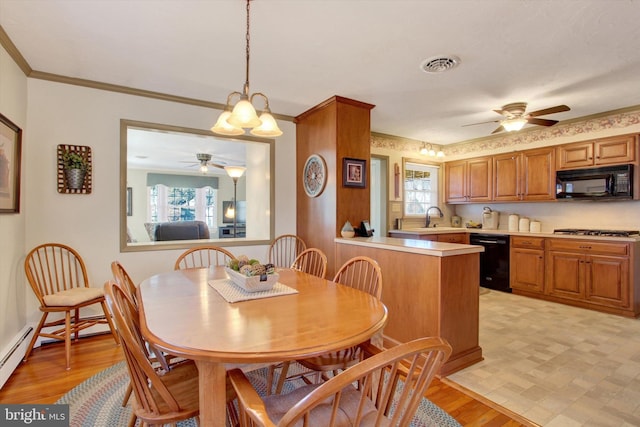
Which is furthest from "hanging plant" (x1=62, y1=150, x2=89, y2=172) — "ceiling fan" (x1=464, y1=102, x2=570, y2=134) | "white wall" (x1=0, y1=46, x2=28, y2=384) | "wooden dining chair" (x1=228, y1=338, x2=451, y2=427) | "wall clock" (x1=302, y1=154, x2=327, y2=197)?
"ceiling fan" (x1=464, y1=102, x2=570, y2=134)

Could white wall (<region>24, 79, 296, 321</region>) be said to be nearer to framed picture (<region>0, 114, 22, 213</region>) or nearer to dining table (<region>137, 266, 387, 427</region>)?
framed picture (<region>0, 114, 22, 213</region>)

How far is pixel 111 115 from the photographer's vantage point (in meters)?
3.08

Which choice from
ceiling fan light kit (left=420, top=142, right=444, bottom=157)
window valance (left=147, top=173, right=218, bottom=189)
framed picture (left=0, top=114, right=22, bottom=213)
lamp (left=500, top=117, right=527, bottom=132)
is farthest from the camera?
window valance (left=147, top=173, right=218, bottom=189)

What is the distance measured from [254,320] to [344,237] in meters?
2.07

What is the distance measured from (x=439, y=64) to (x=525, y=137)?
2.91m

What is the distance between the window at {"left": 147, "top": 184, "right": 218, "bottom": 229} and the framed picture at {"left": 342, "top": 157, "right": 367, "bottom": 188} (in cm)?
690

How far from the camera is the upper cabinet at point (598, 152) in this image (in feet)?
12.1

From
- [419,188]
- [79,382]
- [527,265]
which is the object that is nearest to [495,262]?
[527,265]

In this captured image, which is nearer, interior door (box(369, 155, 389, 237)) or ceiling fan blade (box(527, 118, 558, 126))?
ceiling fan blade (box(527, 118, 558, 126))

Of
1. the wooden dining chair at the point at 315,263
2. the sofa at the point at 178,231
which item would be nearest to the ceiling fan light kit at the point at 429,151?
the wooden dining chair at the point at 315,263

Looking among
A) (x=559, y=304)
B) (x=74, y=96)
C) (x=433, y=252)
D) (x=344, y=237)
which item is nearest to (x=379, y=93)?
(x=344, y=237)

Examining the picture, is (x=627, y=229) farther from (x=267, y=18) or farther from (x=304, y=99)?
(x=267, y=18)

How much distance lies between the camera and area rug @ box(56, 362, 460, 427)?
5.89ft

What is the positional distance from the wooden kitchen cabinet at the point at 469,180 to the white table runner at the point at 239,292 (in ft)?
14.1
